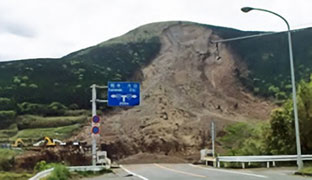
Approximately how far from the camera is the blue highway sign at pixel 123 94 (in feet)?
94.2

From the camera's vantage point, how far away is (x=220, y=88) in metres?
71.1

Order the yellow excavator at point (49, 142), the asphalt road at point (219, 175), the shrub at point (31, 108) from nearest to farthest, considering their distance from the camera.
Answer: the asphalt road at point (219, 175)
the yellow excavator at point (49, 142)
the shrub at point (31, 108)

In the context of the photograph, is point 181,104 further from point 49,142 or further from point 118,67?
point 49,142

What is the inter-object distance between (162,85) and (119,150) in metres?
16.6

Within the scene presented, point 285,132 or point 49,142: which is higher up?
point 285,132

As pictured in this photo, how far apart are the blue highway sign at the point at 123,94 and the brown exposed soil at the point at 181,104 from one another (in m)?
22.2

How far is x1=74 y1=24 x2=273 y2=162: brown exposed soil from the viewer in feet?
183

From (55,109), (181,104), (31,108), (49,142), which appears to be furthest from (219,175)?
(31,108)

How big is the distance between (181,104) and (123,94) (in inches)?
1418

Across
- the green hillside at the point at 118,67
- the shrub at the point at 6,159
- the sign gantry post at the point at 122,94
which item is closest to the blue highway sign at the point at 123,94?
the sign gantry post at the point at 122,94

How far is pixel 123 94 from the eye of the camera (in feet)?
94.8

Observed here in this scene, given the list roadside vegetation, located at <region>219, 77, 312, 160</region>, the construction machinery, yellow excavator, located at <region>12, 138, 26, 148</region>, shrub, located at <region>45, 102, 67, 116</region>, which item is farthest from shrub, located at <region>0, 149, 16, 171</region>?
roadside vegetation, located at <region>219, 77, 312, 160</region>

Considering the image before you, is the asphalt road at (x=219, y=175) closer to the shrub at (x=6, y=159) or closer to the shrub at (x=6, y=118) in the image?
the shrub at (x=6, y=159)

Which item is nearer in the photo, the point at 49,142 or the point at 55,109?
the point at 49,142
